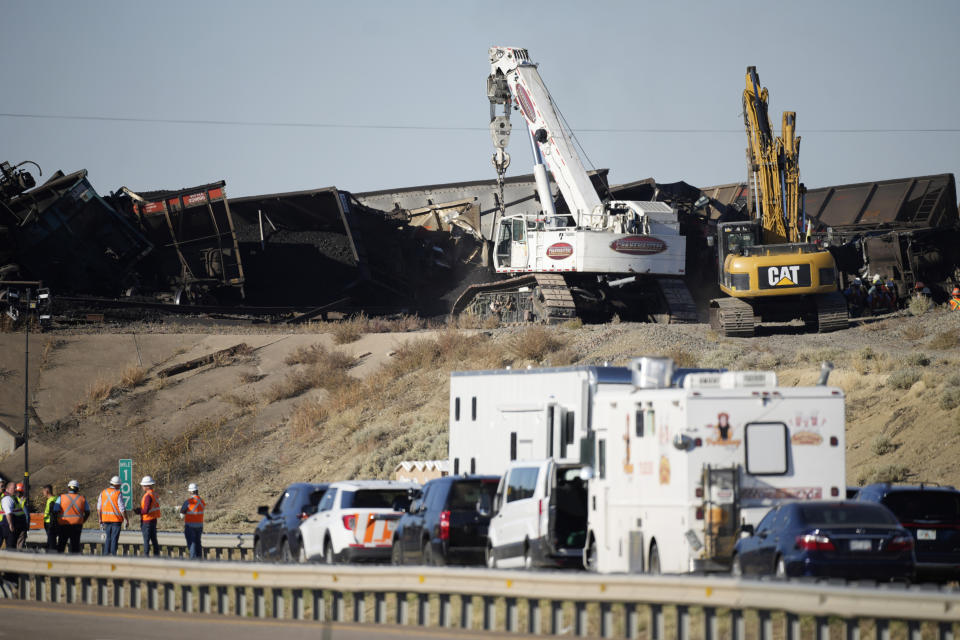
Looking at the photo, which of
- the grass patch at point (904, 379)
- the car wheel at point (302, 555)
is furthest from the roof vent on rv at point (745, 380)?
the grass patch at point (904, 379)

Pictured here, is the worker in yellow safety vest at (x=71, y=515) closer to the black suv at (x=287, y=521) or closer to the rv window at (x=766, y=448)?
the black suv at (x=287, y=521)

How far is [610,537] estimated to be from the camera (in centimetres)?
1438

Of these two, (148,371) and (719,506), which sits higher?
→ (148,371)

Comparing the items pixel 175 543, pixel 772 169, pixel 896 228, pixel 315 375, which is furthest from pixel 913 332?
pixel 175 543

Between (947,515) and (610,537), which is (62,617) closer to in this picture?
(610,537)

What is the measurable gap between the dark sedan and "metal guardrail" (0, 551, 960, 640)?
1.71 metres

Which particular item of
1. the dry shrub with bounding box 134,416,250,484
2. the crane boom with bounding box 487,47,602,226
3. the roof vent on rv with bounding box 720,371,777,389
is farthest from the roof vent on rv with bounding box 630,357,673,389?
the crane boom with bounding box 487,47,602,226

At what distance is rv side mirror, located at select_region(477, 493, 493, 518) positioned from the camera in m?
16.0

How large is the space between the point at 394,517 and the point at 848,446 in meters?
11.9

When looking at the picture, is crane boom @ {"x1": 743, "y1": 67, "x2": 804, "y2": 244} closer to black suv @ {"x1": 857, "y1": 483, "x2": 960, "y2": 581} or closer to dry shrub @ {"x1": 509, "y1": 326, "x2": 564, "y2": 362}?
dry shrub @ {"x1": 509, "y1": 326, "x2": 564, "y2": 362}

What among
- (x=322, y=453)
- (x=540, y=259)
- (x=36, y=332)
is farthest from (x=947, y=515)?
(x=36, y=332)

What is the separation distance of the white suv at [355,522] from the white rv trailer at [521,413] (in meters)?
2.61

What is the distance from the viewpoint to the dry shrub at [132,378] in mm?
40097

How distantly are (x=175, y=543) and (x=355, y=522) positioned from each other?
6.58 metres
